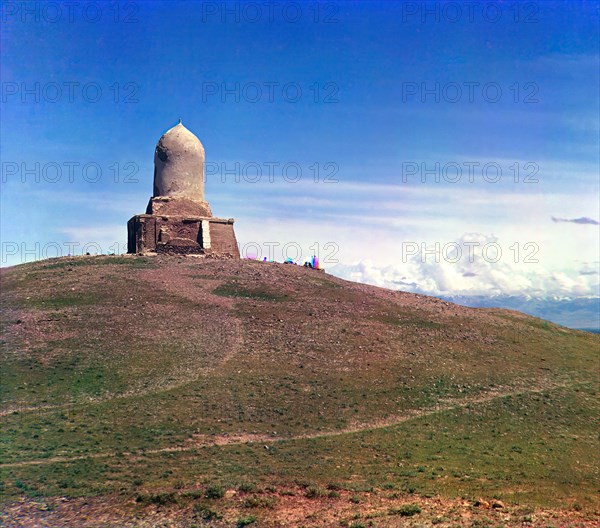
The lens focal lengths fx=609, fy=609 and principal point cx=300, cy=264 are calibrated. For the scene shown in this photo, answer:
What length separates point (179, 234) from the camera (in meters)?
53.3

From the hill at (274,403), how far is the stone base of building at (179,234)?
105 inches

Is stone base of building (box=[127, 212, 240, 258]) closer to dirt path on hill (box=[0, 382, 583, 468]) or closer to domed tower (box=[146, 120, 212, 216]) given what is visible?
domed tower (box=[146, 120, 212, 216])

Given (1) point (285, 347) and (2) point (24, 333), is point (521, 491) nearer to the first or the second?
(1) point (285, 347)

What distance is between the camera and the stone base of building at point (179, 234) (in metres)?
52.4

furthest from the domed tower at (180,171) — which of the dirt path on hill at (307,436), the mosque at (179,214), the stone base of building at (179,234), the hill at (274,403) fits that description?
the dirt path on hill at (307,436)

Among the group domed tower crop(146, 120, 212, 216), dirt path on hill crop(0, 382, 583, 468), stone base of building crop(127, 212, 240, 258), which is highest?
domed tower crop(146, 120, 212, 216)

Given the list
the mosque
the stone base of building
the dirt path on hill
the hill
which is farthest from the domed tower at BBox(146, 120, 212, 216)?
the dirt path on hill

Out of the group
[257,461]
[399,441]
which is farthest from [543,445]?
[257,461]

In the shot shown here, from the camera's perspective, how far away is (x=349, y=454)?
23.5m

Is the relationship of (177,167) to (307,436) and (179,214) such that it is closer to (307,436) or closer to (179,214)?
(179,214)

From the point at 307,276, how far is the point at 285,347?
1489cm

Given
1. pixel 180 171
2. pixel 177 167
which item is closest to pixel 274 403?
pixel 180 171

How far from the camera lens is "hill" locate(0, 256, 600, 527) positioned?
18.3m

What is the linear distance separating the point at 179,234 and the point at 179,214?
197cm
